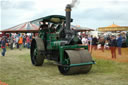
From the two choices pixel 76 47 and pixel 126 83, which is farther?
pixel 76 47

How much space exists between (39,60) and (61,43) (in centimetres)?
215

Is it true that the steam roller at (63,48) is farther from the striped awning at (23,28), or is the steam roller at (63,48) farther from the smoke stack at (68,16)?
the striped awning at (23,28)

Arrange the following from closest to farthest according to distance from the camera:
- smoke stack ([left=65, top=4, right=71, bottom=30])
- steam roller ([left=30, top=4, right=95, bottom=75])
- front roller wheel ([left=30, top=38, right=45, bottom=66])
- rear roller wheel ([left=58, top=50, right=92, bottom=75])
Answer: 1. rear roller wheel ([left=58, top=50, right=92, bottom=75])
2. steam roller ([left=30, top=4, right=95, bottom=75])
3. smoke stack ([left=65, top=4, right=71, bottom=30])
4. front roller wheel ([left=30, top=38, right=45, bottom=66])

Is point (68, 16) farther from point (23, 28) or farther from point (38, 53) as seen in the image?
point (23, 28)

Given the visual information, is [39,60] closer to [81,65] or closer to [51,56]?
[51,56]

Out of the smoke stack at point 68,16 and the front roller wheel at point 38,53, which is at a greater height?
the smoke stack at point 68,16

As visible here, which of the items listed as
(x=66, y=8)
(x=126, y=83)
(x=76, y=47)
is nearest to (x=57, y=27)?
(x=66, y=8)

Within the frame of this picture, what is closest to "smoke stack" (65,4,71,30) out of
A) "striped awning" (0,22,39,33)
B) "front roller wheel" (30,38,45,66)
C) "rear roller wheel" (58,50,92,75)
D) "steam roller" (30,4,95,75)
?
"steam roller" (30,4,95,75)

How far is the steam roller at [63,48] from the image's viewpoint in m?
6.68

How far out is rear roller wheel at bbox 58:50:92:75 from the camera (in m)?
6.55

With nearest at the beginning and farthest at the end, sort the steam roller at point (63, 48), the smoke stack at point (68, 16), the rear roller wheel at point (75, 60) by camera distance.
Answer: the rear roller wheel at point (75, 60) → the steam roller at point (63, 48) → the smoke stack at point (68, 16)

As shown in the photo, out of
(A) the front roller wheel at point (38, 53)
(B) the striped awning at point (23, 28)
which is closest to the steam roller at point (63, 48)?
(A) the front roller wheel at point (38, 53)

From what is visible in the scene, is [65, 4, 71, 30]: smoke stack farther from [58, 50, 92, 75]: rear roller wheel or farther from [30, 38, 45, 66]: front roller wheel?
[30, 38, 45, 66]: front roller wheel

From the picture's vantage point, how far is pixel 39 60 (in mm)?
8898
